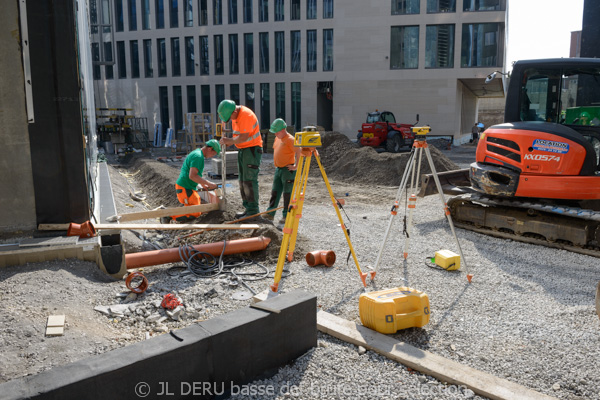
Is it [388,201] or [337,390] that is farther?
[388,201]

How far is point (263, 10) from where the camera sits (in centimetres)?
3466

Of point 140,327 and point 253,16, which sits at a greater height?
point 253,16

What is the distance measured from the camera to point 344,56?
3244 centimetres

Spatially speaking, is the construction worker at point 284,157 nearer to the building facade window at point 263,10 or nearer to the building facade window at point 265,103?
the building facade window at point 265,103

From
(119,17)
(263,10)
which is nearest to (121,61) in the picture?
(119,17)

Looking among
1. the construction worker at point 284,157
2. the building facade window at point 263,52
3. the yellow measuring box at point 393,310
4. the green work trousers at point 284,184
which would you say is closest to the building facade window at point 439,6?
the building facade window at point 263,52

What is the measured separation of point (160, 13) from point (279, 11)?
32.4 ft

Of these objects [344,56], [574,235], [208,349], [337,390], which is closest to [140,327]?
[208,349]

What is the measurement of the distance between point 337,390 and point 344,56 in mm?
31182

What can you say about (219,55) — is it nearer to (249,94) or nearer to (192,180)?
(249,94)

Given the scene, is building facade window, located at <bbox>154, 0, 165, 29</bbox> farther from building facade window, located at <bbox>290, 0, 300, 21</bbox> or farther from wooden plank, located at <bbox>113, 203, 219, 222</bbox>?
wooden plank, located at <bbox>113, 203, 219, 222</bbox>

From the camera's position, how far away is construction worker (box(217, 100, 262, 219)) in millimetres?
7988

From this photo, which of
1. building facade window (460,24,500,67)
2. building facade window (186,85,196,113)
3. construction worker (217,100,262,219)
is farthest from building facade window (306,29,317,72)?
construction worker (217,100,262,219)

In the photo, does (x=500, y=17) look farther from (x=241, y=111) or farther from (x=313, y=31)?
(x=241, y=111)
